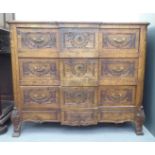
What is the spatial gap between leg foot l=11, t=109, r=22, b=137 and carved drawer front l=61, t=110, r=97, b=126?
389 mm

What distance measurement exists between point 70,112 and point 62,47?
1.84ft

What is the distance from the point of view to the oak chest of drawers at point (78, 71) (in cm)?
174

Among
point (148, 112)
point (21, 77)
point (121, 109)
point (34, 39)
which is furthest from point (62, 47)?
point (148, 112)

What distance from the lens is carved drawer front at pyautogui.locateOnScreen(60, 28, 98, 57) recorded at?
1731 mm

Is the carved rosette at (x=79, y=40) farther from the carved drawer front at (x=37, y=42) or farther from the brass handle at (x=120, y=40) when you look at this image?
the brass handle at (x=120, y=40)

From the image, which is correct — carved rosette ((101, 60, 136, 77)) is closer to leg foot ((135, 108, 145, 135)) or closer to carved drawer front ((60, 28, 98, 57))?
carved drawer front ((60, 28, 98, 57))

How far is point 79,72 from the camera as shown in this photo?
180 cm

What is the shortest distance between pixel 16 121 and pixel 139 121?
107cm

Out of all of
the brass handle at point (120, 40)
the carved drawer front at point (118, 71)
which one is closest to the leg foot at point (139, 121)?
the carved drawer front at point (118, 71)

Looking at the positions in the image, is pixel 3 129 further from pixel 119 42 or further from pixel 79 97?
pixel 119 42

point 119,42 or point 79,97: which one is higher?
point 119,42

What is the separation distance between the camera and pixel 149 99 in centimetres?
204

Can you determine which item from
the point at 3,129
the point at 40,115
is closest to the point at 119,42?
the point at 40,115
